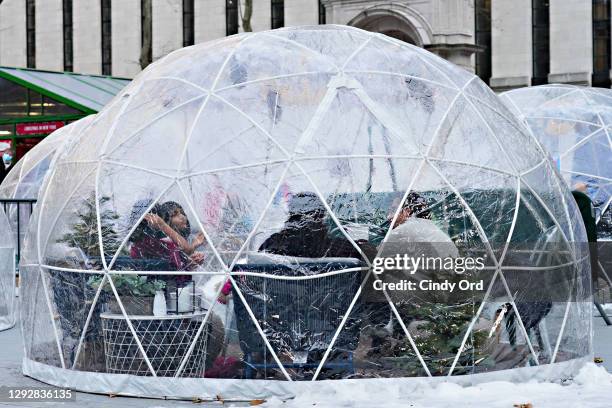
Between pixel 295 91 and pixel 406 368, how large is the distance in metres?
2.45

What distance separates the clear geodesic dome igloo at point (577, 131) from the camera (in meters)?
17.8

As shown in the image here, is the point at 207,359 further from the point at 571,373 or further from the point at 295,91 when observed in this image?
the point at 571,373

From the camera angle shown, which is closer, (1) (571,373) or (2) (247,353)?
(2) (247,353)

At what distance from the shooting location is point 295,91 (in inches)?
410

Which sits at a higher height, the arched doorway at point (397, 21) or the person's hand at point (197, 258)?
the arched doorway at point (397, 21)

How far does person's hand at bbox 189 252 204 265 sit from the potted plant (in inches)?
12.0

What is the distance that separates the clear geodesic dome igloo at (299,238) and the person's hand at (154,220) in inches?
1.0

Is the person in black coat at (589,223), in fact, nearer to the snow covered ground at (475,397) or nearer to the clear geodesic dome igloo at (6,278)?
the snow covered ground at (475,397)

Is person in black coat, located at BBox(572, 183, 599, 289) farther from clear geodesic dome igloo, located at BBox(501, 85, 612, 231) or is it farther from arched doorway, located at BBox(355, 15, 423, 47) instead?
arched doorway, located at BBox(355, 15, 423, 47)

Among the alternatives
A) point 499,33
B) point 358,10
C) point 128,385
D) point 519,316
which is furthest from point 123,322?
point 499,33

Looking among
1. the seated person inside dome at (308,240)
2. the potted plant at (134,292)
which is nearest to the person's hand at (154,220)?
the potted plant at (134,292)

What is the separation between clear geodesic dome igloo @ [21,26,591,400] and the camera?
9758mm

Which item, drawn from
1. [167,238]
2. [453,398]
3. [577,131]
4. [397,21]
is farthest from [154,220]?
[397,21]

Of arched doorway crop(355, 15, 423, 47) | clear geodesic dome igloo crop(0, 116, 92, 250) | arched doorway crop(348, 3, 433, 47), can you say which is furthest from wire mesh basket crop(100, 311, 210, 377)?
arched doorway crop(355, 15, 423, 47)
